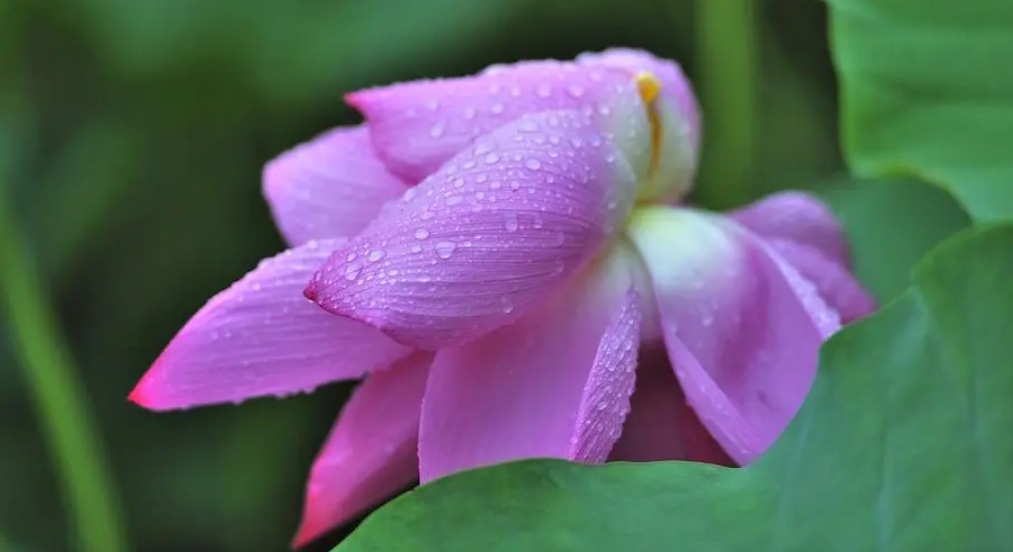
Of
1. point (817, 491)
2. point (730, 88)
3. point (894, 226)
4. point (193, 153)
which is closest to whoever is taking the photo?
point (817, 491)

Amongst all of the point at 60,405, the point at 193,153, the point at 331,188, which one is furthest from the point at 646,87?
the point at 193,153

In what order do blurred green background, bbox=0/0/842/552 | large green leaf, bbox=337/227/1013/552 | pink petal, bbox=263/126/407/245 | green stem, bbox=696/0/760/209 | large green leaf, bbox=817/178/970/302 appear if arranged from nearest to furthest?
large green leaf, bbox=337/227/1013/552 → pink petal, bbox=263/126/407/245 → large green leaf, bbox=817/178/970/302 → green stem, bbox=696/0/760/209 → blurred green background, bbox=0/0/842/552

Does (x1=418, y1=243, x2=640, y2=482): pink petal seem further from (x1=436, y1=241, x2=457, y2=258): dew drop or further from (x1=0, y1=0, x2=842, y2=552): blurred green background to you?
(x1=0, y1=0, x2=842, y2=552): blurred green background

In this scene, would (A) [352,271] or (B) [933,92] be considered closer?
(A) [352,271]

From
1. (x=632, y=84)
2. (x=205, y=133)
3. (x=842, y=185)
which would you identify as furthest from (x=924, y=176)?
(x=205, y=133)

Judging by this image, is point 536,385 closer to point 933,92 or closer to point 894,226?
point 933,92

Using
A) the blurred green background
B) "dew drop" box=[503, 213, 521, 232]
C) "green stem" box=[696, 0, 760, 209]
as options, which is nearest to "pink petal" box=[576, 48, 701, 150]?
"dew drop" box=[503, 213, 521, 232]
